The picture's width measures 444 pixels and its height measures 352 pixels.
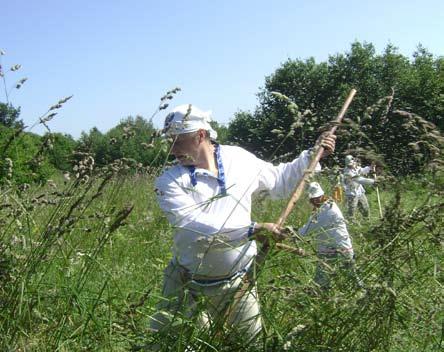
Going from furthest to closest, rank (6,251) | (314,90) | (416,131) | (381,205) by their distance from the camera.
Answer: (314,90)
(6,251)
(381,205)
(416,131)

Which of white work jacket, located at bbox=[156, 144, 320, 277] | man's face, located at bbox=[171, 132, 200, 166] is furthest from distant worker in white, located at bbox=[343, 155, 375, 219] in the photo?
man's face, located at bbox=[171, 132, 200, 166]

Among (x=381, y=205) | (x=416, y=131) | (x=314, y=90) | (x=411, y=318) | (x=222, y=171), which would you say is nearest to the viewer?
(x=411, y=318)

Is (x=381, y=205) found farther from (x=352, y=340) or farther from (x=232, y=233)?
(x=232, y=233)

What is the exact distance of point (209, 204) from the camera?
3.02 meters

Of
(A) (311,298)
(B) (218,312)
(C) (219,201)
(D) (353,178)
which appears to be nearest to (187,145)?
(C) (219,201)

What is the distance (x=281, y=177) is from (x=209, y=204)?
653 mm

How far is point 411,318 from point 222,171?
1533 mm

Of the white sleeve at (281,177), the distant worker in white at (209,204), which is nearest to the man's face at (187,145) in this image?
the distant worker in white at (209,204)

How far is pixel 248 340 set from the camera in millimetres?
2320

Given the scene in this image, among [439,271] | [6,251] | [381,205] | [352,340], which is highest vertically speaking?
[381,205]

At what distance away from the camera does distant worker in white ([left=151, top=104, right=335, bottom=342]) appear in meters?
2.70

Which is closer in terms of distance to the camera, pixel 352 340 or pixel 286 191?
pixel 352 340

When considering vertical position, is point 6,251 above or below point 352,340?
below

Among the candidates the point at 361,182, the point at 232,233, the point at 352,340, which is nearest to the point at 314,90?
the point at 232,233
